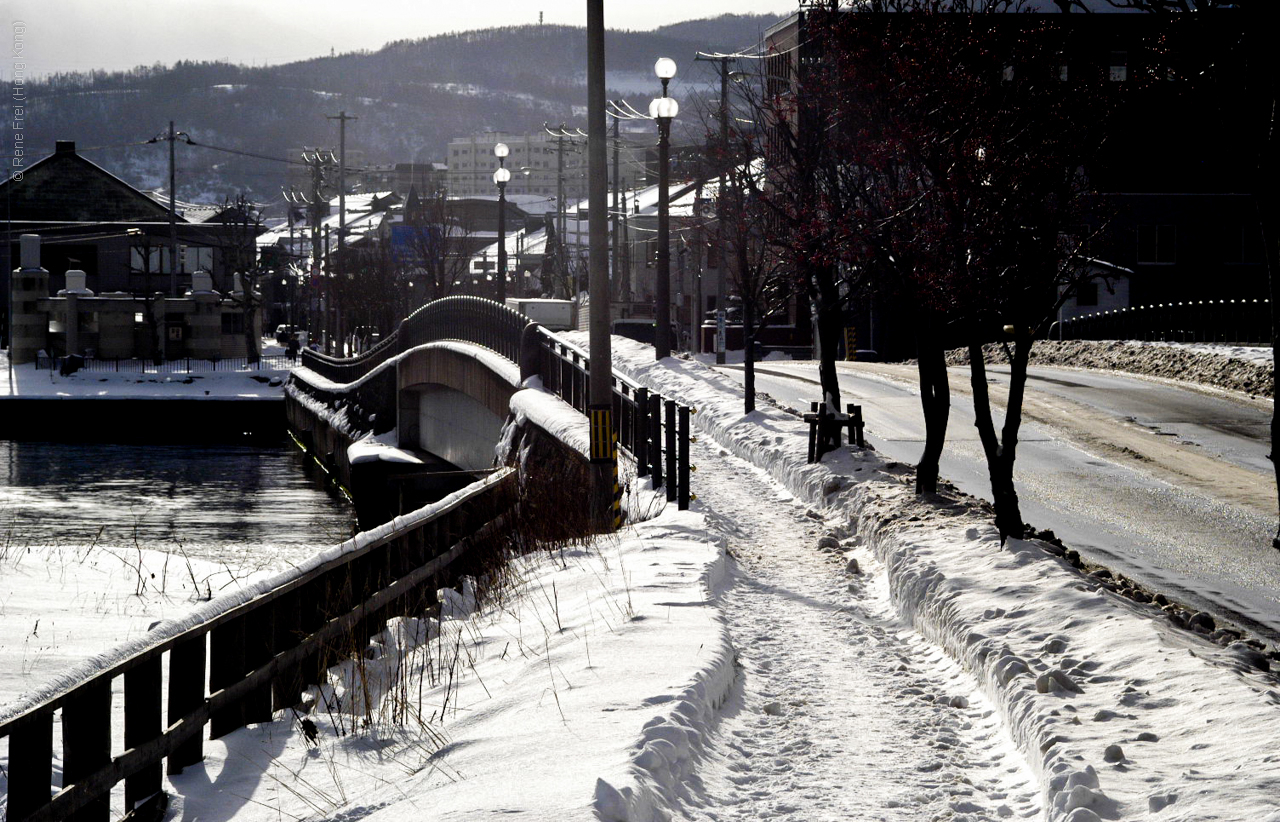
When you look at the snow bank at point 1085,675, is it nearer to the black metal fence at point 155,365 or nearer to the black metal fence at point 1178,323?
the black metal fence at point 1178,323

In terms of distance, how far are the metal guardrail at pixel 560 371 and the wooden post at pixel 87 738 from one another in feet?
27.5

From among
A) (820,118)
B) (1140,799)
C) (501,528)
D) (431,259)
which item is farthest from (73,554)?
(431,259)

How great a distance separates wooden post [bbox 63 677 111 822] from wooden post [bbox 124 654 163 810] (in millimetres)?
358

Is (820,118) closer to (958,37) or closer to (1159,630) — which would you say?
(958,37)

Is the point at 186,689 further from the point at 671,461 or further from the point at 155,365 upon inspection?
the point at 155,365

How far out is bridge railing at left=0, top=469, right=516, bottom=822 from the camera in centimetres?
717

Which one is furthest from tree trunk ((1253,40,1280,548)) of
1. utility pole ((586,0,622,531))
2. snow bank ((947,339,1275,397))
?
snow bank ((947,339,1275,397))

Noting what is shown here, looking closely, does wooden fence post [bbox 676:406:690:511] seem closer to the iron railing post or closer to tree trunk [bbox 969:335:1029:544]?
the iron railing post

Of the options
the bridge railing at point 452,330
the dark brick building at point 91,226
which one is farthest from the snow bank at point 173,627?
the dark brick building at point 91,226

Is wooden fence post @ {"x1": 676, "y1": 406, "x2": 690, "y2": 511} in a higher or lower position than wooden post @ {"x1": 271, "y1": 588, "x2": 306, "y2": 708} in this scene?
higher

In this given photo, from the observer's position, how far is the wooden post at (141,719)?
8164mm

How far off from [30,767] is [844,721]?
183 inches

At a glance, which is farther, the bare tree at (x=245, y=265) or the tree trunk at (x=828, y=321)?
the bare tree at (x=245, y=265)

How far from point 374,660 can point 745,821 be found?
6492mm
